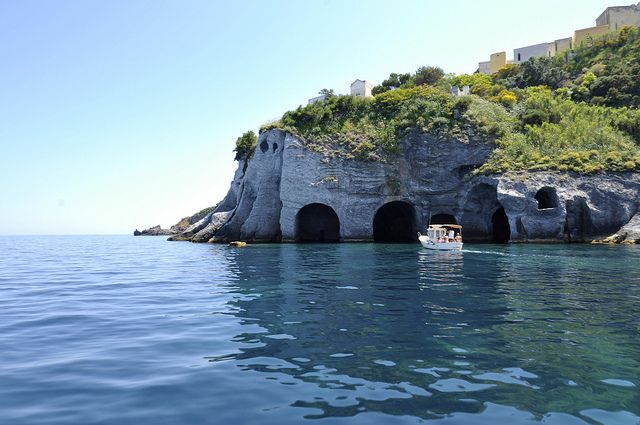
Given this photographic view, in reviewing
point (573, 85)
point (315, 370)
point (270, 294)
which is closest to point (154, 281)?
point (270, 294)

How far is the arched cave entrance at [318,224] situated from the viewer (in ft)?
210

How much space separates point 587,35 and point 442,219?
2725 inches

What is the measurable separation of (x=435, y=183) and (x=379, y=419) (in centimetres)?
5120

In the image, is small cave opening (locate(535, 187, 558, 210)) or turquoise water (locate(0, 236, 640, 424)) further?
small cave opening (locate(535, 187, 558, 210))

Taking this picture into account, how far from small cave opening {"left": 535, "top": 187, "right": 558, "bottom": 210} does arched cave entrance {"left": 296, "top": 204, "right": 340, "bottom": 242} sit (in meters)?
26.4

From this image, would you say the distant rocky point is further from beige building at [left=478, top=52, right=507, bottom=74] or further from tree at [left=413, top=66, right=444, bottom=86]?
beige building at [left=478, top=52, right=507, bottom=74]

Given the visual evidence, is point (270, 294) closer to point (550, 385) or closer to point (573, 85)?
point (550, 385)

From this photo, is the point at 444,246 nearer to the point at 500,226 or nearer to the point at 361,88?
the point at 500,226

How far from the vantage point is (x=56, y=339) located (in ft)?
35.2

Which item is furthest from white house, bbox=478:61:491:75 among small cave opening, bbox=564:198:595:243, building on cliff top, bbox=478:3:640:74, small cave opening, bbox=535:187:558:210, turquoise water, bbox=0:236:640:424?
turquoise water, bbox=0:236:640:424

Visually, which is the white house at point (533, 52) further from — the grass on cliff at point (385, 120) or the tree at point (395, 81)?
the grass on cliff at point (385, 120)

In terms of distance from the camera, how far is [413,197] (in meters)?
55.4

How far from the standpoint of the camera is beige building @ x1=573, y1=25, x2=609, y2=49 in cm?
9400

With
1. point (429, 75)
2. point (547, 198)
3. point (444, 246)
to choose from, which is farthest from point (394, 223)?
point (429, 75)
